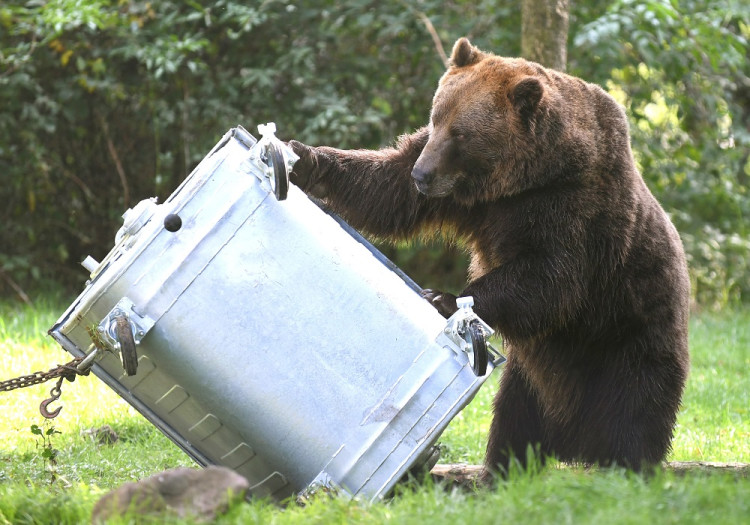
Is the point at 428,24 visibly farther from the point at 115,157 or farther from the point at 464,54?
the point at 464,54

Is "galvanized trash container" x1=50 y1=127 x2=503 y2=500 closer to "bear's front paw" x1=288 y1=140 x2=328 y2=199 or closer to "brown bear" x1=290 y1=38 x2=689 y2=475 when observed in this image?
"brown bear" x1=290 y1=38 x2=689 y2=475

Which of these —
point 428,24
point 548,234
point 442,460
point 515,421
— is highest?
point 428,24

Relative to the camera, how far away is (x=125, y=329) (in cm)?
348

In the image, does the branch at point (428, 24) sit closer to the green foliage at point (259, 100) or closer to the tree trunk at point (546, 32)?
the green foliage at point (259, 100)

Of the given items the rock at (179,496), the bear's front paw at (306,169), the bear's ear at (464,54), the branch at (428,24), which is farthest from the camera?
the branch at (428,24)

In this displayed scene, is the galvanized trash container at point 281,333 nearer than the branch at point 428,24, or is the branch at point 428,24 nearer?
the galvanized trash container at point 281,333

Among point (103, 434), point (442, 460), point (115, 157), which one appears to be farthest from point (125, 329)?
point (115, 157)

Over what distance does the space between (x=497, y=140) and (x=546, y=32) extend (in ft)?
10.0

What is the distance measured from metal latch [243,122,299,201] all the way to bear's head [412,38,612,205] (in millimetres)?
803

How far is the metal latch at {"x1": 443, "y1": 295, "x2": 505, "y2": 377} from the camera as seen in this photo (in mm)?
3604

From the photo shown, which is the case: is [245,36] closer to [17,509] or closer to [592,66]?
[592,66]

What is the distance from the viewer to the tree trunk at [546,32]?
710 centimetres

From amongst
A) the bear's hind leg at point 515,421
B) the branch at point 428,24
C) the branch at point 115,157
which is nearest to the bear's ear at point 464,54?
the bear's hind leg at point 515,421

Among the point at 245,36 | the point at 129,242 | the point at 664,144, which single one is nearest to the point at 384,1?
Answer: the point at 245,36
